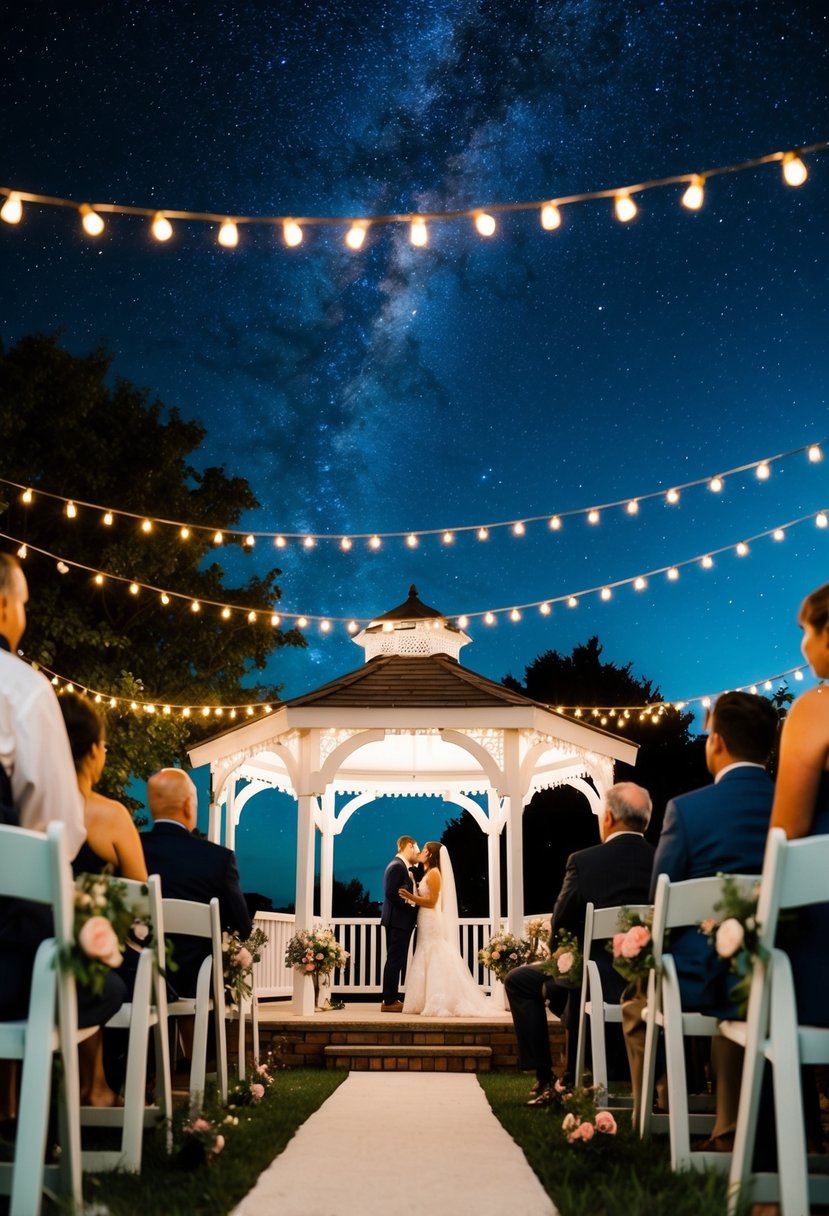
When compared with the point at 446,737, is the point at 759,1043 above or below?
below

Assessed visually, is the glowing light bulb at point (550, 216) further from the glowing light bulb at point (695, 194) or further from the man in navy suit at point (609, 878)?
the man in navy suit at point (609, 878)

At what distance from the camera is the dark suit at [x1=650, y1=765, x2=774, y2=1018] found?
3426 mm

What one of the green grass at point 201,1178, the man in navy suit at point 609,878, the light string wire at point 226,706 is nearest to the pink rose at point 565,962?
the man in navy suit at point 609,878

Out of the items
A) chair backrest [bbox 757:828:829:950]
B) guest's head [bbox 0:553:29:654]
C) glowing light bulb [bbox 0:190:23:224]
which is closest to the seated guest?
guest's head [bbox 0:553:29:654]

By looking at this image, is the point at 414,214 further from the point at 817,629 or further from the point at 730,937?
the point at 730,937

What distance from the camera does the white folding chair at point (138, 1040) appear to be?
10.8 feet

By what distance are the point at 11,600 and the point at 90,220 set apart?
3390 millimetres

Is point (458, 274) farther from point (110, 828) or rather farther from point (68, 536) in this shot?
point (110, 828)

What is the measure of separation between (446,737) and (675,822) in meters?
8.39

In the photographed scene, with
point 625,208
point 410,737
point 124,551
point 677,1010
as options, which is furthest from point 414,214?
point 124,551

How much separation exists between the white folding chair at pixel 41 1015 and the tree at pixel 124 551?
569 inches

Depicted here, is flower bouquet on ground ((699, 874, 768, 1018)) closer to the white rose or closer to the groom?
the white rose

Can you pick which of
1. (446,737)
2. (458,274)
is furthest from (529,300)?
(446,737)

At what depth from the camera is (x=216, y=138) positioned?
14.3 metres
